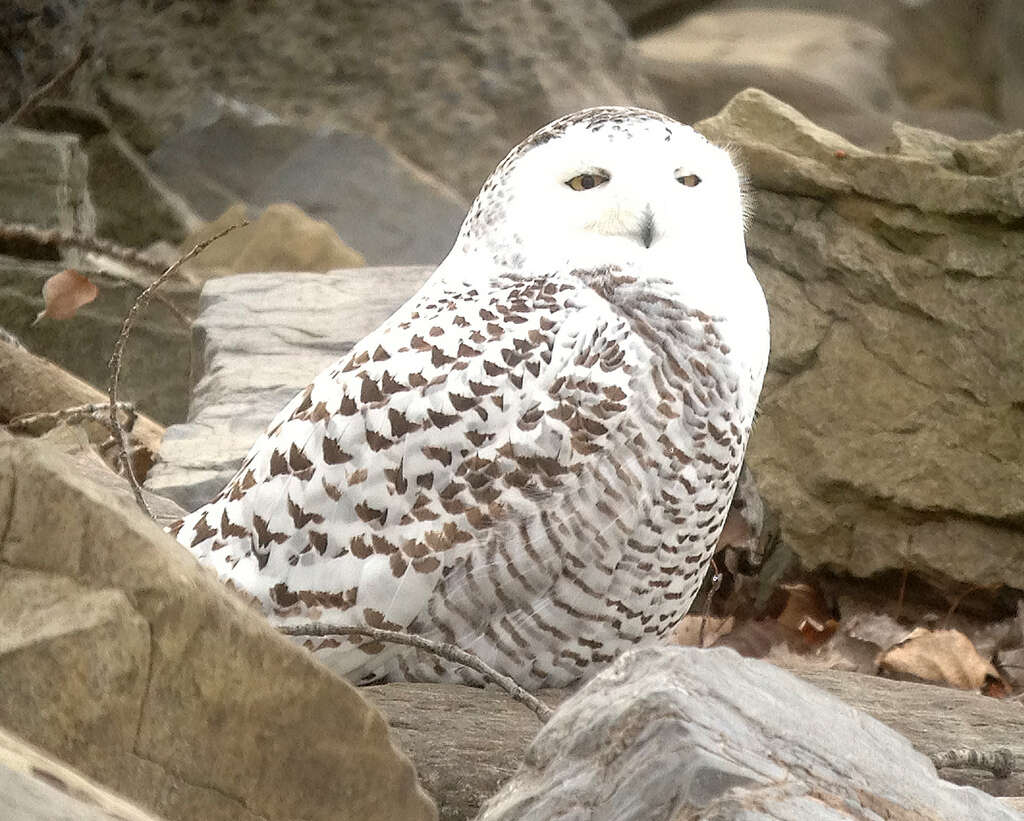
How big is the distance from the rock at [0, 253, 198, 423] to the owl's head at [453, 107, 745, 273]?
2.24 metres

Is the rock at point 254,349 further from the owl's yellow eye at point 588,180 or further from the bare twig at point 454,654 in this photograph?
the bare twig at point 454,654

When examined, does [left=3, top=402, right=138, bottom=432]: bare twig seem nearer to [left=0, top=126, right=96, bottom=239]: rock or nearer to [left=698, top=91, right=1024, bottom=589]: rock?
[left=698, top=91, right=1024, bottom=589]: rock

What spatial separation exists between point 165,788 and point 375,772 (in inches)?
7.8

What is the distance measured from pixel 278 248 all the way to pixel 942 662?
3.13 metres

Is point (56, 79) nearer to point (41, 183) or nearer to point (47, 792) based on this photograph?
point (41, 183)

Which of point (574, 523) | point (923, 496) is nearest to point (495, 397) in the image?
point (574, 523)

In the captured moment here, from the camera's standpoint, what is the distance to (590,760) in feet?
4.48

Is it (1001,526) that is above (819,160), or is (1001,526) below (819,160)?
below

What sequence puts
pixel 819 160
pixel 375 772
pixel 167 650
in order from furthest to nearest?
pixel 819 160, pixel 375 772, pixel 167 650

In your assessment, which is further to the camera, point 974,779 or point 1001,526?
point 1001,526

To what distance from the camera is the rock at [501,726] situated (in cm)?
201

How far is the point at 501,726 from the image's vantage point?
6.98 feet

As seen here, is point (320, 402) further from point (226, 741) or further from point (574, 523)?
point (226, 741)

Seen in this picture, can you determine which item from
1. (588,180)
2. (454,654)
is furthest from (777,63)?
(454,654)
